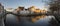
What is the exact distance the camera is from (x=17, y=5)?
1.30 metres

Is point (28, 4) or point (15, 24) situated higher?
point (28, 4)

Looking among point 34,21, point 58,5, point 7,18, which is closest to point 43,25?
point 34,21

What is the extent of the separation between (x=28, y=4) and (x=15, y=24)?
263mm

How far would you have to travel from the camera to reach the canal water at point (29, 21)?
1.29m

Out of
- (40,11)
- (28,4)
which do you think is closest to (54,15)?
(40,11)

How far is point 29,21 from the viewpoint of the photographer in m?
1.30

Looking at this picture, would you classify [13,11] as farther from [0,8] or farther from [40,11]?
[40,11]

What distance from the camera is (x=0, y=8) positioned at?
129cm

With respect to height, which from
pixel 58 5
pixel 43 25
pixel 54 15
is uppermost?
pixel 58 5

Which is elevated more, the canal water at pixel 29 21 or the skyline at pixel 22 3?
the skyline at pixel 22 3

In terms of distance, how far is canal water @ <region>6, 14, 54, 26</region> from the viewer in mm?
1290

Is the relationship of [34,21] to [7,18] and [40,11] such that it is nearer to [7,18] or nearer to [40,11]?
[40,11]

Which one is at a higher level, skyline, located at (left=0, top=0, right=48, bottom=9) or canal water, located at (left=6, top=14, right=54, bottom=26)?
skyline, located at (left=0, top=0, right=48, bottom=9)

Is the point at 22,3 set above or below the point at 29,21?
above
